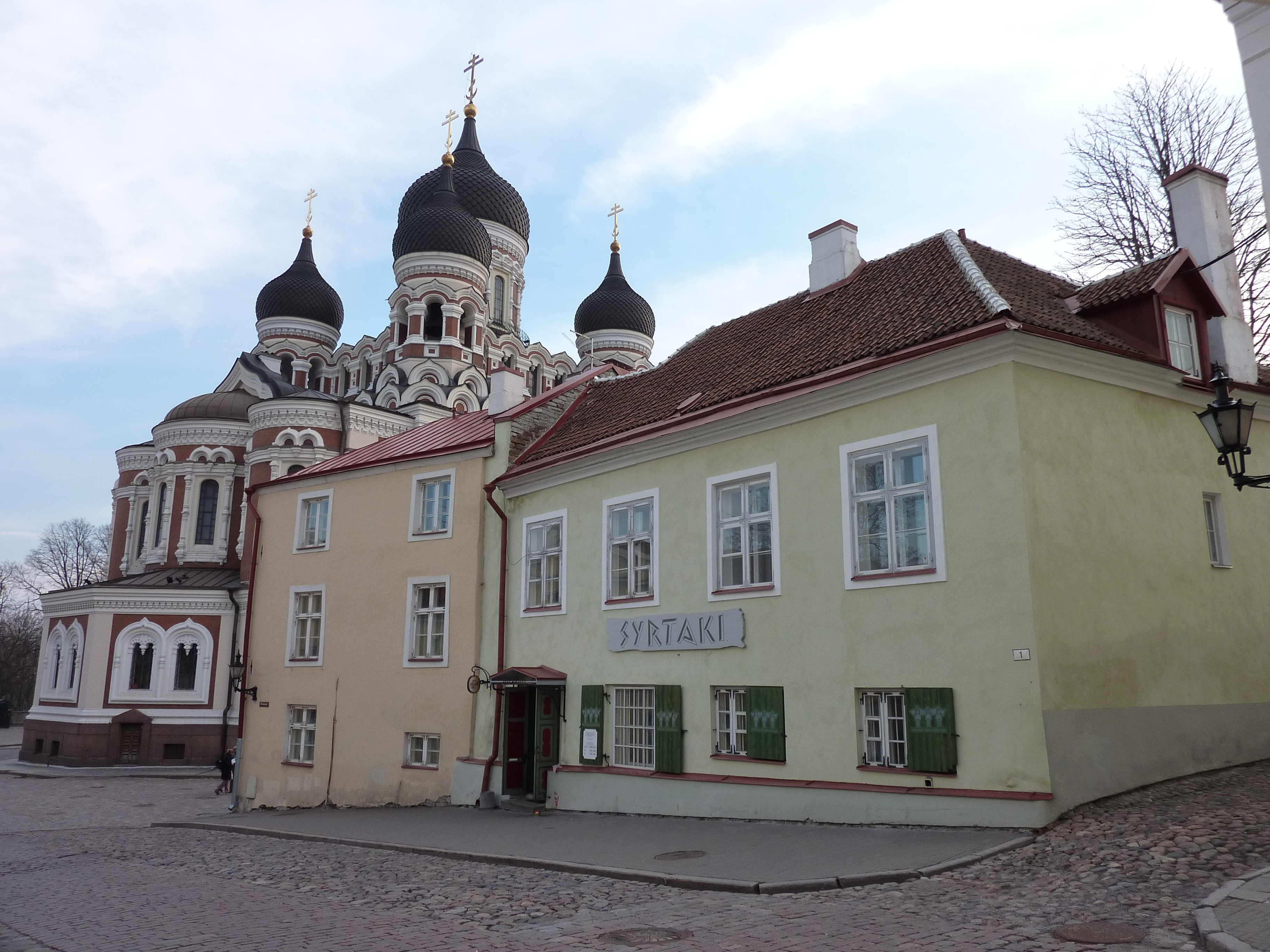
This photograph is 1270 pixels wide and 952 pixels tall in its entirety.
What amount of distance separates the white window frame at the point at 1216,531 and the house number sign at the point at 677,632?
Result: 6100 mm

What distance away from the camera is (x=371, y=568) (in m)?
21.1

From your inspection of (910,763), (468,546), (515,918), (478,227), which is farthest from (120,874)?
(478,227)

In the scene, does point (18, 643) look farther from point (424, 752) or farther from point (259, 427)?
point (424, 752)

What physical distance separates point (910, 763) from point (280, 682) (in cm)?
1530

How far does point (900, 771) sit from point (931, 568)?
2.33m

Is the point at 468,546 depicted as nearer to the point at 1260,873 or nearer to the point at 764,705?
the point at 764,705

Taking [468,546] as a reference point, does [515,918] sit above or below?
below

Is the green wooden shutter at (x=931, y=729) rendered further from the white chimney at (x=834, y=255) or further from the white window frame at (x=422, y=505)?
the white window frame at (x=422, y=505)

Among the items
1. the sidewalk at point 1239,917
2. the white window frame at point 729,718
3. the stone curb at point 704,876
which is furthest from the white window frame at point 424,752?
the sidewalk at point 1239,917

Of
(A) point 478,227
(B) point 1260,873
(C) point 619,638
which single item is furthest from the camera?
(A) point 478,227

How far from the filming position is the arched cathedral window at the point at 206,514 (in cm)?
4291

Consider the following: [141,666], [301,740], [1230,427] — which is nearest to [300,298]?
[141,666]

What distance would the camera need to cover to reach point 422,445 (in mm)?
22156

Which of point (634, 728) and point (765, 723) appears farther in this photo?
point (634, 728)
